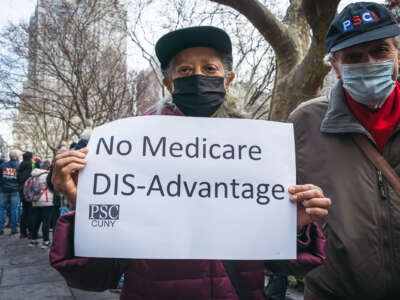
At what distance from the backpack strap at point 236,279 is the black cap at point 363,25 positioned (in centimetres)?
122

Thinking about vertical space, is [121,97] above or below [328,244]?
above

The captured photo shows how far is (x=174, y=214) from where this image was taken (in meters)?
1.28

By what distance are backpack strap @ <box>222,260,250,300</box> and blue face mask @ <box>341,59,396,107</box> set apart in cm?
110

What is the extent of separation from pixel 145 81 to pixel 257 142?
53.7ft

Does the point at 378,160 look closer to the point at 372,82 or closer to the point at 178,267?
the point at 372,82

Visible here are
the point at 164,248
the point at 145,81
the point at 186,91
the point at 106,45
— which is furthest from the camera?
the point at 145,81

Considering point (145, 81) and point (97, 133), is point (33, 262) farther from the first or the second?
point (145, 81)

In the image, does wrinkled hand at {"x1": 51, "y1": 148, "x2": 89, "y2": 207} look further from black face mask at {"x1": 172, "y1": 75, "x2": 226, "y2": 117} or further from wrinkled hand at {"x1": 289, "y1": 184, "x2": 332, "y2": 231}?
wrinkled hand at {"x1": 289, "y1": 184, "x2": 332, "y2": 231}

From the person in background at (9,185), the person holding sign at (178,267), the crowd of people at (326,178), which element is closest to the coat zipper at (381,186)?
the crowd of people at (326,178)

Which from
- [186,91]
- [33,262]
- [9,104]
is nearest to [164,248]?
[186,91]

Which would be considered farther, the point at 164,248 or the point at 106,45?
the point at 106,45

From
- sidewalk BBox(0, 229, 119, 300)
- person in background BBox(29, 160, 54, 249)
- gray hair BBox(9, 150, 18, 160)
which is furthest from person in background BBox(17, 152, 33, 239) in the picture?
sidewalk BBox(0, 229, 119, 300)

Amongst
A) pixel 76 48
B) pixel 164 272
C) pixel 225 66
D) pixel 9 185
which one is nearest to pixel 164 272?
pixel 164 272

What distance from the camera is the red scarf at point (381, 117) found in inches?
64.7
